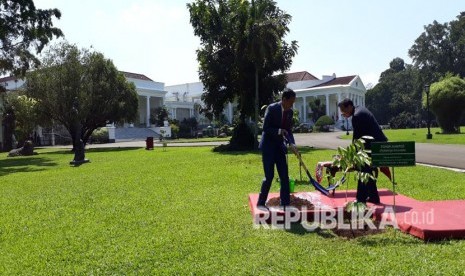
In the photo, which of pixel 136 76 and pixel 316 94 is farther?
pixel 316 94

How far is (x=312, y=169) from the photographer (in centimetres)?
1381

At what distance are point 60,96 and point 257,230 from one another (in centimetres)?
2878

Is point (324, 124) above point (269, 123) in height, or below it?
above

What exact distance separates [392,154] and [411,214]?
0.97m

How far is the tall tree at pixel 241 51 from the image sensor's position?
78.6 feet

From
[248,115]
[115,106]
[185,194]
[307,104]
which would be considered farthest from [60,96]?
[307,104]

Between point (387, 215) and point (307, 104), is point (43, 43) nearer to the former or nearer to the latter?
point (387, 215)

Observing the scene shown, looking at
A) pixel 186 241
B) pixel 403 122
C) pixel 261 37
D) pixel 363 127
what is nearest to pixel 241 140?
pixel 261 37

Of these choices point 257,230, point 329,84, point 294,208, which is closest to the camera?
point 257,230

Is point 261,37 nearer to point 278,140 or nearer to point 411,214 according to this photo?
point 278,140

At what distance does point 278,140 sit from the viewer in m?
6.54

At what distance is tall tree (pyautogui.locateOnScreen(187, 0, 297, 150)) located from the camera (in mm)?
23969

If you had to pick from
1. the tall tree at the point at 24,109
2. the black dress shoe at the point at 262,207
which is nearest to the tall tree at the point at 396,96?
the tall tree at the point at 24,109

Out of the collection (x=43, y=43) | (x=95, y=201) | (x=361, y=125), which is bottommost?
(x=95, y=201)
